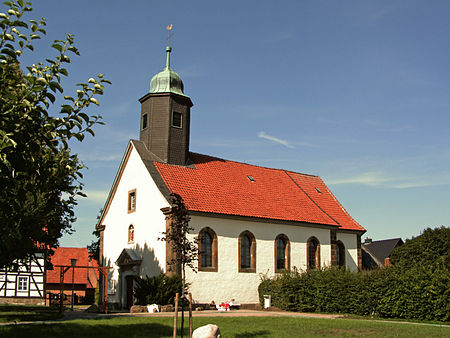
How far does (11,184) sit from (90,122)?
5.50 feet

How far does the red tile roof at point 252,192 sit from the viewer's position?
94.9 feet

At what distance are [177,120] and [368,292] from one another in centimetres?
1558

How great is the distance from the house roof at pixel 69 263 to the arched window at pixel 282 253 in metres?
22.9

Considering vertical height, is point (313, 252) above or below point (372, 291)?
above

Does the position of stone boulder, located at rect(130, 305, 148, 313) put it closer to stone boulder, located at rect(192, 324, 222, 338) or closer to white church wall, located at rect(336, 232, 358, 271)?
stone boulder, located at rect(192, 324, 222, 338)

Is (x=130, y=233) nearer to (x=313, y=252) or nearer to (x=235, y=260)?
(x=235, y=260)

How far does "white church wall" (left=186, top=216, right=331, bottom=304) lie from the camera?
2725 cm

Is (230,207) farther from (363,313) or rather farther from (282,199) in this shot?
(363,313)

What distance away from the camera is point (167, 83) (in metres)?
31.6

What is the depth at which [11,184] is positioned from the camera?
8070mm

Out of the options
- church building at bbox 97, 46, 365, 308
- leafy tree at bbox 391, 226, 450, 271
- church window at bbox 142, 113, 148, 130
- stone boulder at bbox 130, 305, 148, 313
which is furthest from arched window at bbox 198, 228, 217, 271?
leafy tree at bbox 391, 226, 450, 271

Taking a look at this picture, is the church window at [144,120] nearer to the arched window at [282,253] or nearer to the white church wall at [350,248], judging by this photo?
the arched window at [282,253]

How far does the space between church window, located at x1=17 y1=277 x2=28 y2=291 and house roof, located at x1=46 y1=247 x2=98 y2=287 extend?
1114 centimetres

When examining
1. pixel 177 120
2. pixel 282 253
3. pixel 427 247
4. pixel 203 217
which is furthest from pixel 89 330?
pixel 427 247
